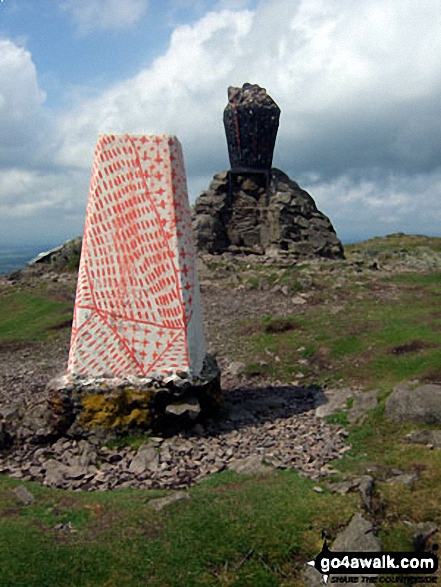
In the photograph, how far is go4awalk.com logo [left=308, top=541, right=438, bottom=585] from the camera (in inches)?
197

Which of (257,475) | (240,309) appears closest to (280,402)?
(257,475)

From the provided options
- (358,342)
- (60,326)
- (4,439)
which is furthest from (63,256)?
(4,439)

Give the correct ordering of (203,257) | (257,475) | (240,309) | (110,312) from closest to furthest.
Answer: (257,475)
(110,312)
(240,309)
(203,257)

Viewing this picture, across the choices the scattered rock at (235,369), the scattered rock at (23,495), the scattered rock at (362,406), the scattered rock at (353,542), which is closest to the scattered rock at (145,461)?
the scattered rock at (23,495)

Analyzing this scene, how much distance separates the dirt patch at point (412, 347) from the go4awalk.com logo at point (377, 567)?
7617 millimetres

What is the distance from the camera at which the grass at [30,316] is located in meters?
17.6

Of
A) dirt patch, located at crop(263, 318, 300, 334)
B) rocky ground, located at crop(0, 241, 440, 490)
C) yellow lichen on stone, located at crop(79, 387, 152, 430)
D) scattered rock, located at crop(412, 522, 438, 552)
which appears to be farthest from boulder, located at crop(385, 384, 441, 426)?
dirt patch, located at crop(263, 318, 300, 334)

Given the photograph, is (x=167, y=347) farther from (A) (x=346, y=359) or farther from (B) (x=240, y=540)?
(A) (x=346, y=359)

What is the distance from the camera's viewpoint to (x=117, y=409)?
861cm

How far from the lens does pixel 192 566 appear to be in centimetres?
507

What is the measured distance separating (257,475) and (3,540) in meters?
3.05

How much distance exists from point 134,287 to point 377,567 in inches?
212

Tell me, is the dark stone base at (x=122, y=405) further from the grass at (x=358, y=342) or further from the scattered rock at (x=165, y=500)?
the grass at (x=358, y=342)

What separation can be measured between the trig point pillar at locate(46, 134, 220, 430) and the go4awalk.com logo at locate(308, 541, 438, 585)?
3.90m
